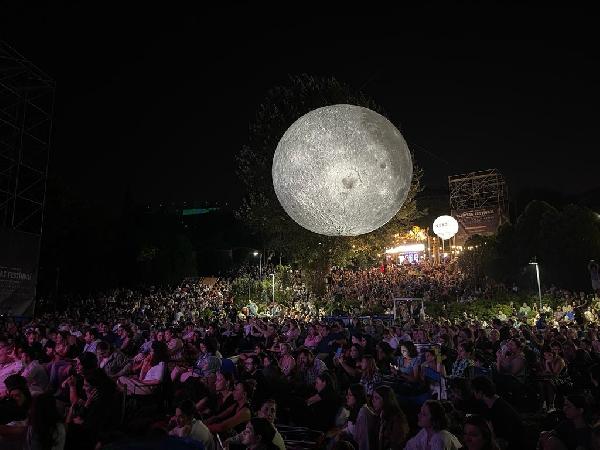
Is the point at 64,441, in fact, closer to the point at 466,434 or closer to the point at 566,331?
the point at 466,434

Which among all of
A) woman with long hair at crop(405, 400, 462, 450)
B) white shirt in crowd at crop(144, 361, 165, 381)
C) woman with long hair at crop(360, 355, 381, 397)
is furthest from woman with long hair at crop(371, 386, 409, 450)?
white shirt in crowd at crop(144, 361, 165, 381)

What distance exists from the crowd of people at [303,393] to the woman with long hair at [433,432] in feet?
0.04

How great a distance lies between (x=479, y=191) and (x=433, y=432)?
46.1m

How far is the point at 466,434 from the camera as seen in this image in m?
4.23

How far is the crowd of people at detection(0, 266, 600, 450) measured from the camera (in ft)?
15.5

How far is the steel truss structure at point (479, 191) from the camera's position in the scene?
46.6 metres

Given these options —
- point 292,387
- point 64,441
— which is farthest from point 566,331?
point 64,441

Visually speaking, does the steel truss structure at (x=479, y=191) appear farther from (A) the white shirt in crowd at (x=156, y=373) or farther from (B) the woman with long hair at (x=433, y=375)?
(A) the white shirt in crowd at (x=156, y=373)

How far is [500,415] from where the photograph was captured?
552 cm

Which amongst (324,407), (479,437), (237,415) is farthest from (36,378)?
(479,437)

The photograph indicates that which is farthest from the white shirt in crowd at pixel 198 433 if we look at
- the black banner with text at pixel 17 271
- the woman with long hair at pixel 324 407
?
the black banner with text at pixel 17 271

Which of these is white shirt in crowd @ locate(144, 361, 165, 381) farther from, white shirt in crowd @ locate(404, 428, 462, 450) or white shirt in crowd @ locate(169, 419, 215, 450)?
white shirt in crowd @ locate(404, 428, 462, 450)

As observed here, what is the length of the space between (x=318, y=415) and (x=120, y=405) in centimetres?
259

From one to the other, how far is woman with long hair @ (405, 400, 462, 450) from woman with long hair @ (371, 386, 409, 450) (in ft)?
1.32
